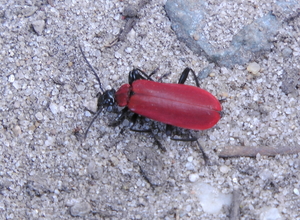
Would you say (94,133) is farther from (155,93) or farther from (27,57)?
(27,57)

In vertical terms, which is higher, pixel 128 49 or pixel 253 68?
pixel 253 68

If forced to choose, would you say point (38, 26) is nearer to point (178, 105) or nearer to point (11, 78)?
point (11, 78)

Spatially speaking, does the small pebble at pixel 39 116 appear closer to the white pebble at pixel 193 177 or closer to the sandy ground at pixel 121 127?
the sandy ground at pixel 121 127

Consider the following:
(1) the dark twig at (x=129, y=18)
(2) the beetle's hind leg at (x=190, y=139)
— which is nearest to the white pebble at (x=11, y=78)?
(1) the dark twig at (x=129, y=18)

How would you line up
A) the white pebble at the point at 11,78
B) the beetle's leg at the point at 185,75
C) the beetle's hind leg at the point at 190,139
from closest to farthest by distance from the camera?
the beetle's hind leg at the point at 190,139 < the beetle's leg at the point at 185,75 < the white pebble at the point at 11,78

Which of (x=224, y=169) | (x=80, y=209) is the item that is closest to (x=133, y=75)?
(x=224, y=169)

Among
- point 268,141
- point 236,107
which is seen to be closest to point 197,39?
point 236,107
